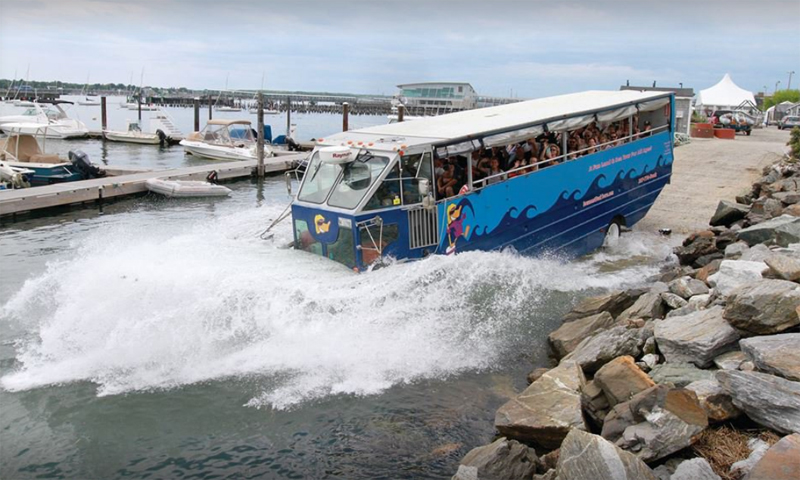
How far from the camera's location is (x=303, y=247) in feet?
39.8

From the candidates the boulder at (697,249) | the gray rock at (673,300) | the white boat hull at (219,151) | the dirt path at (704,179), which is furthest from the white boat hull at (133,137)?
the gray rock at (673,300)

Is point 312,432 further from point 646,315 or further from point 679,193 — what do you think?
point 679,193

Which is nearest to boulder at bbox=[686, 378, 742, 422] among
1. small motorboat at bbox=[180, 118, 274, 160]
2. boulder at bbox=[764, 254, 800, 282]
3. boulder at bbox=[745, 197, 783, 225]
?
boulder at bbox=[764, 254, 800, 282]

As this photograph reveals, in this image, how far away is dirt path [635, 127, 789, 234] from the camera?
62.2 ft

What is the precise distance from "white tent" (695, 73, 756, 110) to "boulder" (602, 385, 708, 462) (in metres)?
63.5

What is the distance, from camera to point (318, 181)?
12.1m

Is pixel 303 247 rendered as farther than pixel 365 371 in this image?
Yes

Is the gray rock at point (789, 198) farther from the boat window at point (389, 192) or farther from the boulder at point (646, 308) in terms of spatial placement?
the boat window at point (389, 192)

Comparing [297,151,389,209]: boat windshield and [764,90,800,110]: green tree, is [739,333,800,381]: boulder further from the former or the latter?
[764,90,800,110]: green tree

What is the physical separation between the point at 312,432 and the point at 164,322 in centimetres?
296

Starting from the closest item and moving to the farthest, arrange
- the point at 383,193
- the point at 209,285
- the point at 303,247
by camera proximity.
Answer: the point at 209,285 → the point at 383,193 → the point at 303,247

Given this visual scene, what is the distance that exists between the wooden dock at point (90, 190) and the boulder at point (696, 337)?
20.8 m

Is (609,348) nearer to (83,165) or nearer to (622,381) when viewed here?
(622,381)

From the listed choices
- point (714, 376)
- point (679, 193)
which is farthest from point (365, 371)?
point (679, 193)
